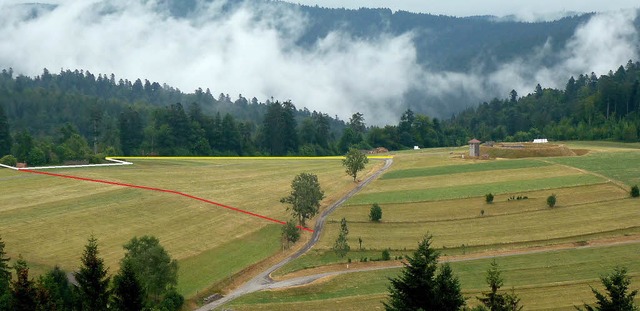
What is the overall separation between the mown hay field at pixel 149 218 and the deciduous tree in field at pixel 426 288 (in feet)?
108

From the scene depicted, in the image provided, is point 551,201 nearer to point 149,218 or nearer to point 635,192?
point 635,192

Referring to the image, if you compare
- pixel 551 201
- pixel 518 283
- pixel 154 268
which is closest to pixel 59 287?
pixel 154 268

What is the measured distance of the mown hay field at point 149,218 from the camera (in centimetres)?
6119

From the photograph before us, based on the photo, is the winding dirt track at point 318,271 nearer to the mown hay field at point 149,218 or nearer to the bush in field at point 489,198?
the mown hay field at point 149,218

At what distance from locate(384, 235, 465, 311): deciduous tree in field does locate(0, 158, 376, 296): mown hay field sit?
33.0m

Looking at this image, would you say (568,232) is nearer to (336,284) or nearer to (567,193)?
(567,193)

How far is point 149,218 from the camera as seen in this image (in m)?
74.9

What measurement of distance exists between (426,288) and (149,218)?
5551 cm

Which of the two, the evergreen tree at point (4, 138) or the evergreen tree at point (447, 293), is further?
the evergreen tree at point (4, 138)

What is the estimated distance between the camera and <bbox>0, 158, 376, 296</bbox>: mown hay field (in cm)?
6119

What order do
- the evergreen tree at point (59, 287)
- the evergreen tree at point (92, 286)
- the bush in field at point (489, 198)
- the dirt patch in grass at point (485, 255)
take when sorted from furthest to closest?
the bush in field at point (489, 198) → the dirt patch in grass at point (485, 255) → the evergreen tree at point (59, 287) → the evergreen tree at point (92, 286)

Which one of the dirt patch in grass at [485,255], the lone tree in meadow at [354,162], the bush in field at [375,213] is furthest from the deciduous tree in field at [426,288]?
the lone tree in meadow at [354,162]

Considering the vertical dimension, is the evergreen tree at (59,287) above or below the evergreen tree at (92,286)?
Result: below

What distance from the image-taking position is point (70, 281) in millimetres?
53062
